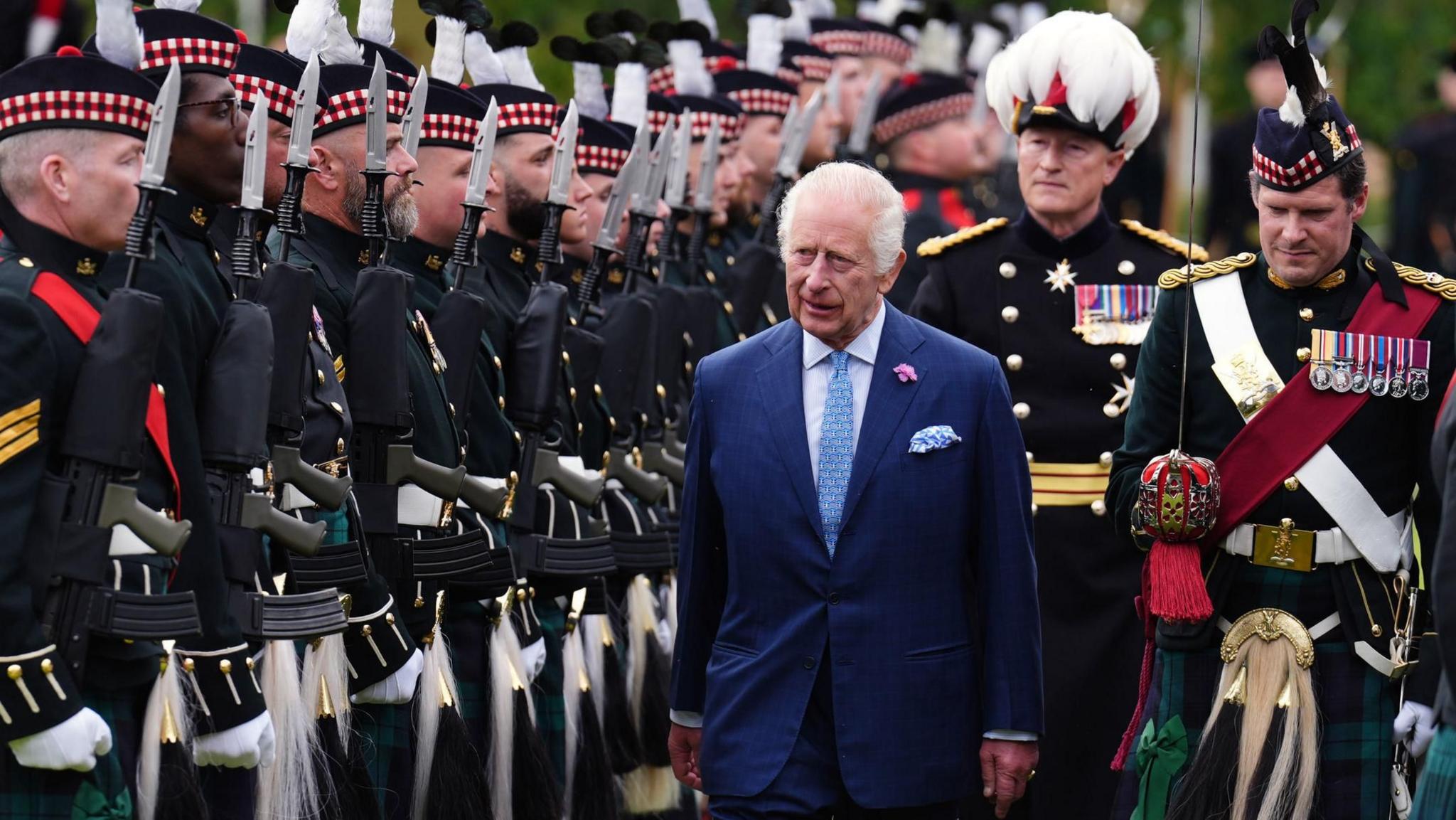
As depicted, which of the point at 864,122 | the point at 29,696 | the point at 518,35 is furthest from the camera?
the point at 864,122

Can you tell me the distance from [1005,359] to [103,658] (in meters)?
3.36

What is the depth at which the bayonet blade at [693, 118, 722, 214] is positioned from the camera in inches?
402

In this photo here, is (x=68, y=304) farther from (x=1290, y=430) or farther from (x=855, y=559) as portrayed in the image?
(x=1290, y=430)

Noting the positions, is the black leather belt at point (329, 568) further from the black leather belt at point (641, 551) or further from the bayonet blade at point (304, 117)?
the black leather belt at point (641, 551)

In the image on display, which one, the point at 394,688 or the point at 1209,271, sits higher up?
the point at 1209,271

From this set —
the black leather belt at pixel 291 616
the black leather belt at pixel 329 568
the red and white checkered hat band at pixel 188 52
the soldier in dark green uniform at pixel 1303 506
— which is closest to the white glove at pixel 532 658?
the black leather belt at pixel 329 568

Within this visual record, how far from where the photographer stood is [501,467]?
7621mm

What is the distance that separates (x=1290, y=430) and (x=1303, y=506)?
0.18 metres

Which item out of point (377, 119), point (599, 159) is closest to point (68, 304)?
point (377, 119)

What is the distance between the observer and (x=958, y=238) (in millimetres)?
8180

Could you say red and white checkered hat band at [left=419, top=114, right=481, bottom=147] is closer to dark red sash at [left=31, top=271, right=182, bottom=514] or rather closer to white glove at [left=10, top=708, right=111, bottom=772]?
dark red sash at [left=31, top=271, right=182, bottom=514]

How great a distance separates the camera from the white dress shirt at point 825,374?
598 centimetres

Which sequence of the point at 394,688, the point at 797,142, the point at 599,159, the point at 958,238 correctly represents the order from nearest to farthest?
the point at 394,688, the point at 958,238, the point at 599,159, the point at 797,142

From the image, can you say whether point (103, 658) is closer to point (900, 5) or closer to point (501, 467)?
point (501, 467)
